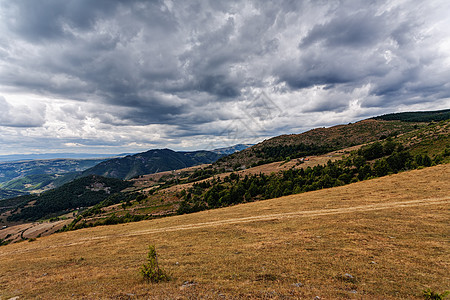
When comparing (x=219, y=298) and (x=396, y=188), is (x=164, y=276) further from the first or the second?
(x=396, y=188)

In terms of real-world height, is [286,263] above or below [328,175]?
above

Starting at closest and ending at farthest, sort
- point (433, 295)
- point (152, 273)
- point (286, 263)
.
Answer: point (433, 295), point (152, 273), point (286, 263)

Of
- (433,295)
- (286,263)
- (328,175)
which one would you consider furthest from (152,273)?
(328,175)

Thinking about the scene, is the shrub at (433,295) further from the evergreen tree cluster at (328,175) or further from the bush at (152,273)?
the evergreen tree cluster at (328,175)

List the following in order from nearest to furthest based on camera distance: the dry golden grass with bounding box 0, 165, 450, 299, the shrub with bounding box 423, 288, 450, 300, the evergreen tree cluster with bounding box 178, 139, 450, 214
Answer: the shrub with bounding box 423, 288, 450, 300
the dry golden grass with bounding box 0, 165, 450, 299
the evergreen tree cluster with bounding box 178, 139, 450, 214

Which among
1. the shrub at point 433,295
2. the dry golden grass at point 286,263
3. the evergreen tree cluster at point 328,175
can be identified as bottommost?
the evergreen tree cluster at point 328,175

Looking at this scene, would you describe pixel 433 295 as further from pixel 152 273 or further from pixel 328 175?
pixel 328 175

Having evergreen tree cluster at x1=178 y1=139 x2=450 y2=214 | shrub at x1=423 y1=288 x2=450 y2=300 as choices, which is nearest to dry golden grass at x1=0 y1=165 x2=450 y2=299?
shrub at x1=423 y1=288 x2=450 y2=300

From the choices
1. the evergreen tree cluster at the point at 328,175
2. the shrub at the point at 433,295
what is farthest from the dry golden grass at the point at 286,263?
the evergreen tree cluster at the point at 328,175

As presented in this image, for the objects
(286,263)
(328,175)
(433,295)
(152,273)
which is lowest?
(328,175)

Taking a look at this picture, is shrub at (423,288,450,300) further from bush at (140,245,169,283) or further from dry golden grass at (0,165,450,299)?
bush at (140,245,169,283)

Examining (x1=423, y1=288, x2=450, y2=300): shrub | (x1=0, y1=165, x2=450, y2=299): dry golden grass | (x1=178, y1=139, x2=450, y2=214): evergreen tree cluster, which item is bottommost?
(x1=178, y1=139, x2=450, y2=214): evergreen tree cluster

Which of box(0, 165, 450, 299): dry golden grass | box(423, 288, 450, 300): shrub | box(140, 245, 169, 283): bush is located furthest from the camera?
box(140, 245, 169, 283): bush

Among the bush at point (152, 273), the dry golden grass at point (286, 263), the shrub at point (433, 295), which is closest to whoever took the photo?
the shrub at point (433, 295)
